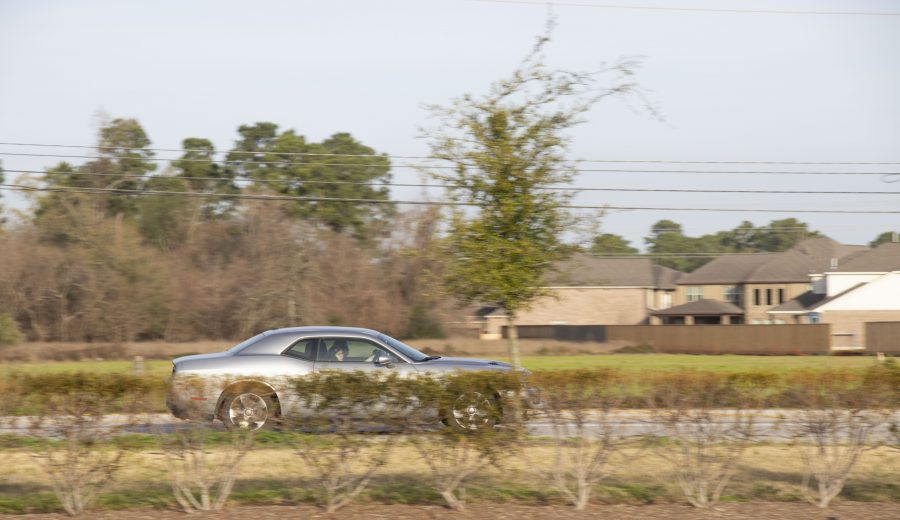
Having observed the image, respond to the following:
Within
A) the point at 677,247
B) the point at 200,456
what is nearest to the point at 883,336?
the point at 200,456

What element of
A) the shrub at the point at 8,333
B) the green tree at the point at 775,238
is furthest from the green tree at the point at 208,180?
Answer: the green tree at the point at 775,238

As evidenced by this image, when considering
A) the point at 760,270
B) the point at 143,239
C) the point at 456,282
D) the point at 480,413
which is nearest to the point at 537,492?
the point at 480,413

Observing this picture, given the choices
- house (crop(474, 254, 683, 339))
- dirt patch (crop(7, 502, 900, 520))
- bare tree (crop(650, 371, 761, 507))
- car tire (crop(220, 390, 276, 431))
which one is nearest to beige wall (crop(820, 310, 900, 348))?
house (crop(474, 254, 683, 339))

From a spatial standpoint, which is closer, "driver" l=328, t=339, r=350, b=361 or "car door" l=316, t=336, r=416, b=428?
"car door" l=316, t=336, r=416, b=428

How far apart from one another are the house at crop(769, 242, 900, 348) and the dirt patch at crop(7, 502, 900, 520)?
48.0 metres

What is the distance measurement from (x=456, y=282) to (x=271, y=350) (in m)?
2.76

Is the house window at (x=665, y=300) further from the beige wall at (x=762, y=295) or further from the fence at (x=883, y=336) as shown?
the fence at (x=883, y=336)

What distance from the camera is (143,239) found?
5569 centimetres

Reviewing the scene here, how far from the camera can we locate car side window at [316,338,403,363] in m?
13.3

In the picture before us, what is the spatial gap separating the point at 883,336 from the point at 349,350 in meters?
41.2

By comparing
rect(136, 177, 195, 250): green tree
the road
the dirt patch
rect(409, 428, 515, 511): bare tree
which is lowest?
the dirt patch

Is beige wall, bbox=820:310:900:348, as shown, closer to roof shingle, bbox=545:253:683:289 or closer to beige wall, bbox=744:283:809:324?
beige wall, bbox=744:283:809:324

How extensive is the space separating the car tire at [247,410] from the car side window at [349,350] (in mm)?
2588

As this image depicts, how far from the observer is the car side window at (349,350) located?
525 inches
